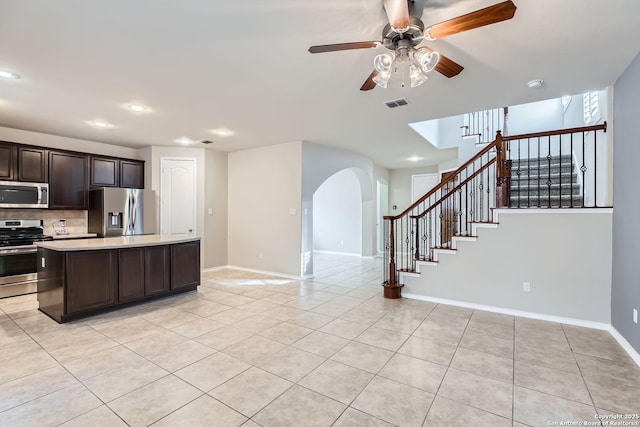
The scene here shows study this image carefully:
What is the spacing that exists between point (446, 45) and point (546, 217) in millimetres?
2458

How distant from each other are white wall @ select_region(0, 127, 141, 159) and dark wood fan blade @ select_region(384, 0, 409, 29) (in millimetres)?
6102

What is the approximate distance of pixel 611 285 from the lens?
3.34 meters

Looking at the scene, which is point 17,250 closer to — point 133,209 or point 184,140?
point 133,209

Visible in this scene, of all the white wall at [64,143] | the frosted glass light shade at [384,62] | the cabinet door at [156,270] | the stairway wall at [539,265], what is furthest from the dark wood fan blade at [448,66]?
the white wall at [64,143]

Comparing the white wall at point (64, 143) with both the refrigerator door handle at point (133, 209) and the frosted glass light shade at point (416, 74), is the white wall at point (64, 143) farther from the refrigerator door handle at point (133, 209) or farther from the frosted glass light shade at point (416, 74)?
the frosted glass light shade at point (416, 74)

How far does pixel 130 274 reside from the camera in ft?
13.2

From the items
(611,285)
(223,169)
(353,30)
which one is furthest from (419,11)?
(223,169)

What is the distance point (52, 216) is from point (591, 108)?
344 inches

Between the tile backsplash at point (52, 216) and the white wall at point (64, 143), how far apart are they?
44.1 inches

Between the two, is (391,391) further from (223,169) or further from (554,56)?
(223,169)

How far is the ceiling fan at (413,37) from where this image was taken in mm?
1738

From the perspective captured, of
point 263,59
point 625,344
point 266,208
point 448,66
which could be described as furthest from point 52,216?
point 625,344

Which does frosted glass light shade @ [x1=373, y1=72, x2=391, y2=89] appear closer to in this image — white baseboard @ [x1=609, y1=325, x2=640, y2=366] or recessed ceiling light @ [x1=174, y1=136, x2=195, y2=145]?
white baseboard @ [x1=609, y1=325, x2=640, y2=366]

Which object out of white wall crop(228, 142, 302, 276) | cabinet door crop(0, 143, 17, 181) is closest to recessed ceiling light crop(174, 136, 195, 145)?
white wall crop(228, 142, 302, 276)
